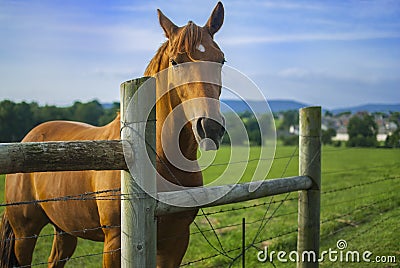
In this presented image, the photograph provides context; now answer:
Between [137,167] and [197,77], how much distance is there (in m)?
0.75

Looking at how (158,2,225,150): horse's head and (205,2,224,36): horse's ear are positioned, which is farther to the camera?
(205,2,224,36): horse's ear

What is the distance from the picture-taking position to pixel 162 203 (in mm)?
2260

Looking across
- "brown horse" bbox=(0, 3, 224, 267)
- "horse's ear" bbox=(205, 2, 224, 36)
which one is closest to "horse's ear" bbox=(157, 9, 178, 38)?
"brown horse" bbox=(0, 3, 224, 267)

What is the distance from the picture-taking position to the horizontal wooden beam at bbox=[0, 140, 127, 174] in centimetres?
177

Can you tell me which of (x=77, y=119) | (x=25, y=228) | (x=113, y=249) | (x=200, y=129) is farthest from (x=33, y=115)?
(x=200, y=129)

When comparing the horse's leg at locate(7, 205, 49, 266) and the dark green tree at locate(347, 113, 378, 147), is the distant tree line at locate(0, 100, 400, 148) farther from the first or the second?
the horse's leg at locate(7, 205, 49, 266)

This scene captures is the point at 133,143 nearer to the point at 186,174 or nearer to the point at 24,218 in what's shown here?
the point at 186,174

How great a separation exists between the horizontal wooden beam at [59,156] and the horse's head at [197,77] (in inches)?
22.0

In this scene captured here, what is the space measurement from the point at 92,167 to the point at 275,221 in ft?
21.8

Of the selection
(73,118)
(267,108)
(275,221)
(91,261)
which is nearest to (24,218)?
(91,261)

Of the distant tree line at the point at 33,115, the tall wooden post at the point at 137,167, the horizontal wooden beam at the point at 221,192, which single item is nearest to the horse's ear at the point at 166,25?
the tall wooden post at the point at 137,167

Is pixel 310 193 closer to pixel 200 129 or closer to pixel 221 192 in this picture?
pixel 221 192

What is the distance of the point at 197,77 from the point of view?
2572 mm

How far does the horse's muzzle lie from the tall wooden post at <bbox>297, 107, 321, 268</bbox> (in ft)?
4.86
